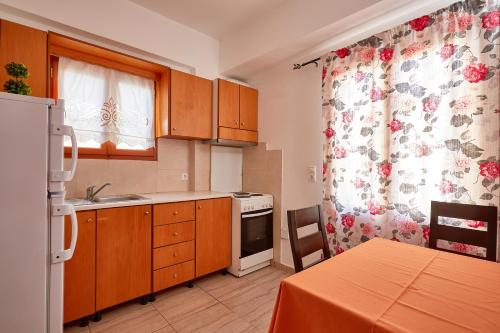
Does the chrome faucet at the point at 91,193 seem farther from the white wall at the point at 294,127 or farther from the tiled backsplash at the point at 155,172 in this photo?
the white wall at the point at 294,127

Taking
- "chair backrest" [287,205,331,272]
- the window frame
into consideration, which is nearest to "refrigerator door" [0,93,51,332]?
the window frame

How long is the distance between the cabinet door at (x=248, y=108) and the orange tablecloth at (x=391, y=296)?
2.23 meters

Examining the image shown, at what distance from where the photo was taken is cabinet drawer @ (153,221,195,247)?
7.41 feet

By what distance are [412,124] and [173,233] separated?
89.2 inches

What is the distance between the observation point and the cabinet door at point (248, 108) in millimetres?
3156

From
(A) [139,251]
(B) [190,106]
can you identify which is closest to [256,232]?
(A) [139,251]

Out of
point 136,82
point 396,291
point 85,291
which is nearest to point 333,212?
point 396,291

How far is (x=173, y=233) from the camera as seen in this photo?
2361 mm

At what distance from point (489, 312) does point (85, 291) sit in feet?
7.71

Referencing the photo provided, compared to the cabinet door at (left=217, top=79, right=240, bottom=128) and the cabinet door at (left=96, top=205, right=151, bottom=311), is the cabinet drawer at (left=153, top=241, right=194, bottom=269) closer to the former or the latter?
the cabinet door at (left=96, top=205, right=151, bottom=311)

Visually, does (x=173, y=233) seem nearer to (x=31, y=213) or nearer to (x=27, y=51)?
(x=31, y=213)

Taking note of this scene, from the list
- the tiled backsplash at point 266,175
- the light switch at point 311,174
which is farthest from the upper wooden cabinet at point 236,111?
the light switch at point 311,174

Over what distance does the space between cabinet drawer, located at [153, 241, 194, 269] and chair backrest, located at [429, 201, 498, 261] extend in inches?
80.0

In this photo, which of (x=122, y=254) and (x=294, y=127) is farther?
(x=294, y=127)
